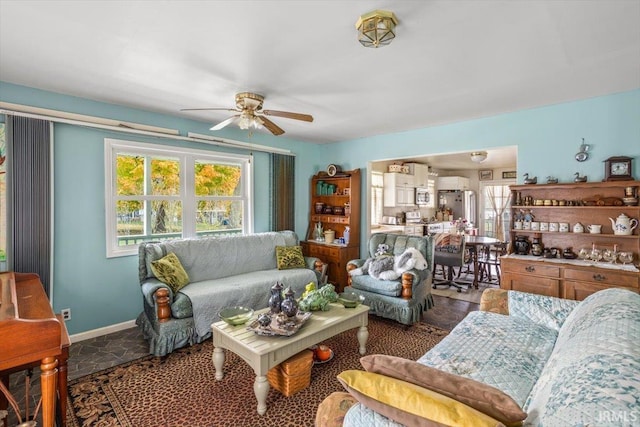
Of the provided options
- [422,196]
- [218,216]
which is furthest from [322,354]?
[422,196]

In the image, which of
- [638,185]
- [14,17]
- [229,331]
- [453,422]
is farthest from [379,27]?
[638,185]

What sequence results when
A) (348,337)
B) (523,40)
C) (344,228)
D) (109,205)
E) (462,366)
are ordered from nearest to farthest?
1. (462,366)
2. (523,40)
3. (348,337)
4. (109,205)
5. (344,228)

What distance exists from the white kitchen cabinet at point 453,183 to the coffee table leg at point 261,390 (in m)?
7.57

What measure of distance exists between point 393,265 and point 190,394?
258 centimetres

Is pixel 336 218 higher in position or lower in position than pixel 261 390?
higher

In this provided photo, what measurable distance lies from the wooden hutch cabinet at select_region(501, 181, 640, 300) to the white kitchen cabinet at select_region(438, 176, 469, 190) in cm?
475

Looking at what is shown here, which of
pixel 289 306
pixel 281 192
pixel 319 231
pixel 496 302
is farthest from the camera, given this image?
pixel 319 231

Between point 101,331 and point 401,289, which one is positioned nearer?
point 101,331

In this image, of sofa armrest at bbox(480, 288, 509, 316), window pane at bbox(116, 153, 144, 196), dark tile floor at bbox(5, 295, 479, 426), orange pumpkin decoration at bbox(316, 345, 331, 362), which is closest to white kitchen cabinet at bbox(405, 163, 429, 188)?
dark tile floor at bbox(5, 295, 479, 426)

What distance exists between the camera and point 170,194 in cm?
409

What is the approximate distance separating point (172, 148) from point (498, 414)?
408 cm

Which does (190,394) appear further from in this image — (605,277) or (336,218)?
(605,277)

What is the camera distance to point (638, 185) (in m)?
2.98

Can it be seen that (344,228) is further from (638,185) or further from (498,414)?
(498,414)
